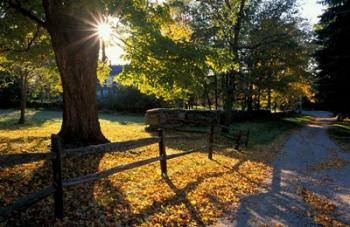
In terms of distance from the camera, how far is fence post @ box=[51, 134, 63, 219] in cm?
641

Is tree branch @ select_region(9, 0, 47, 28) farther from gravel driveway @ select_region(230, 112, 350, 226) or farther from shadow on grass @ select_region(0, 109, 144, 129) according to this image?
shadow on grass @ select_region(0, 109, 144, 129)

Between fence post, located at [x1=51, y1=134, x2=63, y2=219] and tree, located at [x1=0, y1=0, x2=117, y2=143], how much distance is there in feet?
20.6

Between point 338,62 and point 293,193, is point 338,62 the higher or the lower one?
the higher one

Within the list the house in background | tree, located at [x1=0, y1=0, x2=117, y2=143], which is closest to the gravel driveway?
tree, located at [x1=0, y1=0, x2=117, y2=143]

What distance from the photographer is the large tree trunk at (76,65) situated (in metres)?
12.2

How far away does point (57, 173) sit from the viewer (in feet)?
21.1

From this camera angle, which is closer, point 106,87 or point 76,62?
point 76,62

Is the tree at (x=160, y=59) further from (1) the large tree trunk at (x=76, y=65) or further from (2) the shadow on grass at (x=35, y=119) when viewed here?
(2) the shadow on grass at (x=35, y=119)

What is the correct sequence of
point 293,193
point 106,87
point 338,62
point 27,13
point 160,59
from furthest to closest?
point 106,87, point 338,62, point 27,13, point 160,59, point 293,193

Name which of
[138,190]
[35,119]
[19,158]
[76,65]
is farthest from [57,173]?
[35,119]

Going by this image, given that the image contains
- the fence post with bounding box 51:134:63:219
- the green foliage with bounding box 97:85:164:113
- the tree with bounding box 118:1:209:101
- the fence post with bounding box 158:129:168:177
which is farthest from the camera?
the green foliage with bounding box 97:85:164:113

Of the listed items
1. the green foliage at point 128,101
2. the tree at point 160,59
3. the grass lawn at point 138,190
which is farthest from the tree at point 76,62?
the green foliage at point 128,101

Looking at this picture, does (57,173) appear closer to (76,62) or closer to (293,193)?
(293,193)

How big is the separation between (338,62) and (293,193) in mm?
22028
